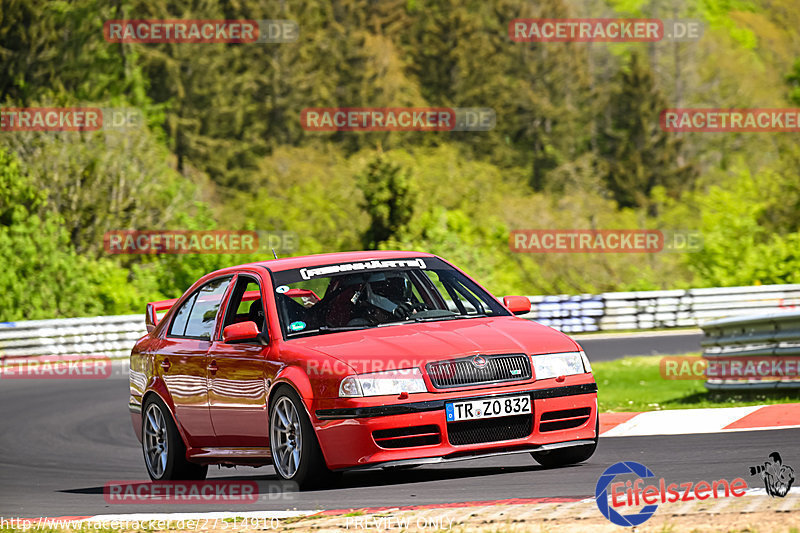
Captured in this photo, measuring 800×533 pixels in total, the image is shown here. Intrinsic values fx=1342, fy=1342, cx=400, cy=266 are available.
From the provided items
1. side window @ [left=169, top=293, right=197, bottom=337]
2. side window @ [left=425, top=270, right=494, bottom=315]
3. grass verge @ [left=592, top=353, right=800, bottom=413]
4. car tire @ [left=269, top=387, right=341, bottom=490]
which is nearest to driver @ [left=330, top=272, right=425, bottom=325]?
side window @ [left=425, top=270, right=494, bottom=315]

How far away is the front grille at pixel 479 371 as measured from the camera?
784cm

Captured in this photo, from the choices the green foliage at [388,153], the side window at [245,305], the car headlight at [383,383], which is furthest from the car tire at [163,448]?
the green foliage at [388,153]

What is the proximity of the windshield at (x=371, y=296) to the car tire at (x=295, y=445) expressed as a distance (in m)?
0.54

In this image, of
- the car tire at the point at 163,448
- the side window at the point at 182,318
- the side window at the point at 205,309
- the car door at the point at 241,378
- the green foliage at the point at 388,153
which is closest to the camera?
the car door at the point at 241,378

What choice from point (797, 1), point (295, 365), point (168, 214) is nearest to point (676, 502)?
point (295, 365)

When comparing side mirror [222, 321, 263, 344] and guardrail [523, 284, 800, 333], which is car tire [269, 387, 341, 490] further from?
guardrail [523, 284, 800, 333]

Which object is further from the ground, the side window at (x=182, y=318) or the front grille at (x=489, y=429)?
the side window at (x=182, y=318)

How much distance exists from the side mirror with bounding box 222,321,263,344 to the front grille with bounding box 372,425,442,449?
123 cm

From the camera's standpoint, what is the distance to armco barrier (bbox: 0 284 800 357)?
27.2 meters

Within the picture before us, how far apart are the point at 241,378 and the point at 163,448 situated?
1459 mm

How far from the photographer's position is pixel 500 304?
30.3ft

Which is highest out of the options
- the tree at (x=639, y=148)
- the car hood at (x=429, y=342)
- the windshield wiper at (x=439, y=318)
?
the tree at (x=639, y=148)

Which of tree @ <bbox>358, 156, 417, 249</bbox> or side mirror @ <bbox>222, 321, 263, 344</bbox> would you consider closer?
side mirror @ <bbox>222, 321, 263, 344</bbox>

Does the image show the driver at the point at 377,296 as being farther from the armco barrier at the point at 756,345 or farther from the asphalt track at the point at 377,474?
the armco barrier at the point at 756,345
